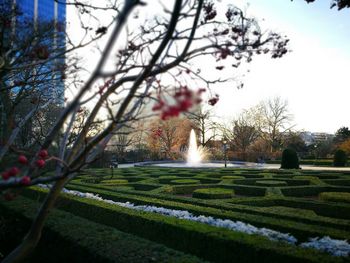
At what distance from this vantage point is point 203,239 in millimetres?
5004

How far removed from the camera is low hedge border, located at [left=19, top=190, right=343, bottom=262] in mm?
4094

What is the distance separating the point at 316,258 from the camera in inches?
150

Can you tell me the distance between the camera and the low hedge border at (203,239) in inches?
161

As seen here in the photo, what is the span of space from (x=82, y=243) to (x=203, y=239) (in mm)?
1821

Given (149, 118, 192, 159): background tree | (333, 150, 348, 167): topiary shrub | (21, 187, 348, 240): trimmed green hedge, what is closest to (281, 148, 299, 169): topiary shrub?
(333, 150, 348, 167): topiary shrub

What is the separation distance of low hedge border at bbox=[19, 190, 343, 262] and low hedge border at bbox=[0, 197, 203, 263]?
28.4 inches

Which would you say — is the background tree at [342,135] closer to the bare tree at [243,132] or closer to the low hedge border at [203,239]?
the bare tree at [243,132]

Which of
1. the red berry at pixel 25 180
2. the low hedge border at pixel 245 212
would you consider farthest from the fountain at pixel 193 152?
the red berry at pixel 25 180

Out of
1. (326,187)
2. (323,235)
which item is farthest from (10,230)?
(326,187)

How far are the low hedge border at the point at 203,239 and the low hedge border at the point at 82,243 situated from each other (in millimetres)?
720

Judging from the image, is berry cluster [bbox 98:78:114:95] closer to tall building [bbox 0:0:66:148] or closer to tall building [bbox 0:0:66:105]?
tall building [bbox 0:0:66:148]

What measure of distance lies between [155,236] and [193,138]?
4300 cm

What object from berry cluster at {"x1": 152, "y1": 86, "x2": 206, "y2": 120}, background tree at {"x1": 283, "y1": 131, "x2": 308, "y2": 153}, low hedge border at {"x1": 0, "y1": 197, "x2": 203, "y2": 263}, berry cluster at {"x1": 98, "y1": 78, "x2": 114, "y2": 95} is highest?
background tree at {"x1": 283, "y1": 131, "x2": 308, "y2": 153}

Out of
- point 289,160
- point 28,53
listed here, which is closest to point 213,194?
point 28,53
